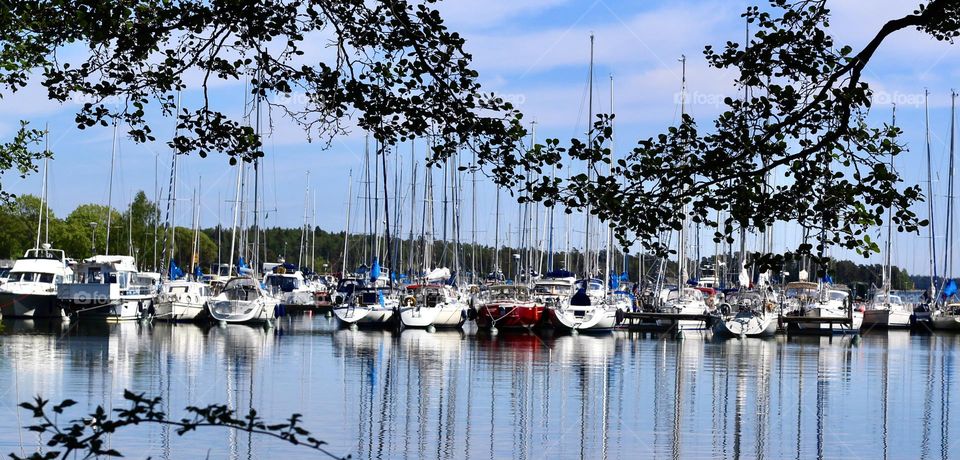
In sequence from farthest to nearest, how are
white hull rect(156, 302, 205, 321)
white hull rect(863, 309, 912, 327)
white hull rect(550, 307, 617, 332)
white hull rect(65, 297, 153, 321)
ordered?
white hull rect(863, 309, 912, 327), white hull rect(156, 302, 205, 321), white hull rect(65, 297, 153, 321), white hull rect(550, 307, 617, 332)

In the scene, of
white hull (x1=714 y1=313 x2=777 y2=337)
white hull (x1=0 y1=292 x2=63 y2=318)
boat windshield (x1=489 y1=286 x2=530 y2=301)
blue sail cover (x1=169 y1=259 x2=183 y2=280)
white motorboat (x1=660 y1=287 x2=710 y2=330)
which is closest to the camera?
white hull (x1=714 y1=313 x2=777 y2=337)

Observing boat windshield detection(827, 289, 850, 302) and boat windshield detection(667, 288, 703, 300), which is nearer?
boat windshield detection(667, 288, 703, 300)

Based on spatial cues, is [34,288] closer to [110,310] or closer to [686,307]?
[110,310]

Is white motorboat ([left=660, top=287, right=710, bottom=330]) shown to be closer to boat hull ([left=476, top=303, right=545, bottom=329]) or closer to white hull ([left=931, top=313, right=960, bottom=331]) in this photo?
boat hull ([left=476, top=303, right=545, bottom=329])

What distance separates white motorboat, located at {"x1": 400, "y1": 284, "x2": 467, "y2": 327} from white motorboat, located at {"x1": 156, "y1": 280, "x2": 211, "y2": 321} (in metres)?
12.1

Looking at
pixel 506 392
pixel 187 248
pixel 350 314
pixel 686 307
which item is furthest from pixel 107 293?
pixel 187 248

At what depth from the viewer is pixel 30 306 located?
7831 cm

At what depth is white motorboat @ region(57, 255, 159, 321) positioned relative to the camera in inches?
2943

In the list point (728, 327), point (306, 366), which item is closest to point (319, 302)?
point (728, 327)

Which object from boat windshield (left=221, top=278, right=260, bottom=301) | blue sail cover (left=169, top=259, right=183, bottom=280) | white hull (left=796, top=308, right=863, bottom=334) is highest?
blue sail cover (left=169, top=259, right=183, bottom=280)

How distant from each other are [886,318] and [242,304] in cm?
4582

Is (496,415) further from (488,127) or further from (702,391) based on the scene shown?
(488,127)

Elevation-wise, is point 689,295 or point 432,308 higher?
point 689,295

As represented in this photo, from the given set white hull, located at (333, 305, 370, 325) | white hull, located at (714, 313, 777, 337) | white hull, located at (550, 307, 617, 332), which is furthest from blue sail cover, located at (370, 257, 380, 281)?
white hull, located at (714, 313, 777, 337)
